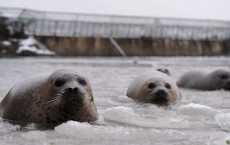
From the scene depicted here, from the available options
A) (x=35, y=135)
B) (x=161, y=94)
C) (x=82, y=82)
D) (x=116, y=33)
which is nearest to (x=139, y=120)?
(x=82, y=82)

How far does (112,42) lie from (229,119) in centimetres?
3868

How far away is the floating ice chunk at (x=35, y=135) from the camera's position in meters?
5.27

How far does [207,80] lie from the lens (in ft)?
42.3

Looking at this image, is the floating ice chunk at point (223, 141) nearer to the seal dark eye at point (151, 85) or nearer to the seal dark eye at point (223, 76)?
the seal dark eye at point (151, 85)

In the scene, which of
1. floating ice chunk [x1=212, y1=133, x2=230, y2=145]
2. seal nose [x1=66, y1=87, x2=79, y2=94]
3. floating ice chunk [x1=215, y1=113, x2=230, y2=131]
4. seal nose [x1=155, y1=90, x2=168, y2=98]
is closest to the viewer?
floating ice chunk [x1=212, y1=133, x2=230, y2=145]

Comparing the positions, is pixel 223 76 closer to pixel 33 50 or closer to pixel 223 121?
pixel 223 121

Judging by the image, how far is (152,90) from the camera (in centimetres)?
945

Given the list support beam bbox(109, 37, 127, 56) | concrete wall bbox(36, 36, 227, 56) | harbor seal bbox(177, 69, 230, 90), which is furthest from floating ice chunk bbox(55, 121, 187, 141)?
support beam bbox(109, 37, 127, 56)

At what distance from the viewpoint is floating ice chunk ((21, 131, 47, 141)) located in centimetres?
527

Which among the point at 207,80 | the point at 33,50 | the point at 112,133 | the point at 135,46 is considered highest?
the point at 135,46

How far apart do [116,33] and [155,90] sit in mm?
38037

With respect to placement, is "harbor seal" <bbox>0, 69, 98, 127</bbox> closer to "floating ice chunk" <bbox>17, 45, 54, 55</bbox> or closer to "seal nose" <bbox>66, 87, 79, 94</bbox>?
"seal nose" <bbox>66, 87, 79, 94</bbox>

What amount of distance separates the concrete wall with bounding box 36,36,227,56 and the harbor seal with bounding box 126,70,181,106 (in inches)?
1210

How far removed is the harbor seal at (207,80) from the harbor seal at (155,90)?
8.27 ft
